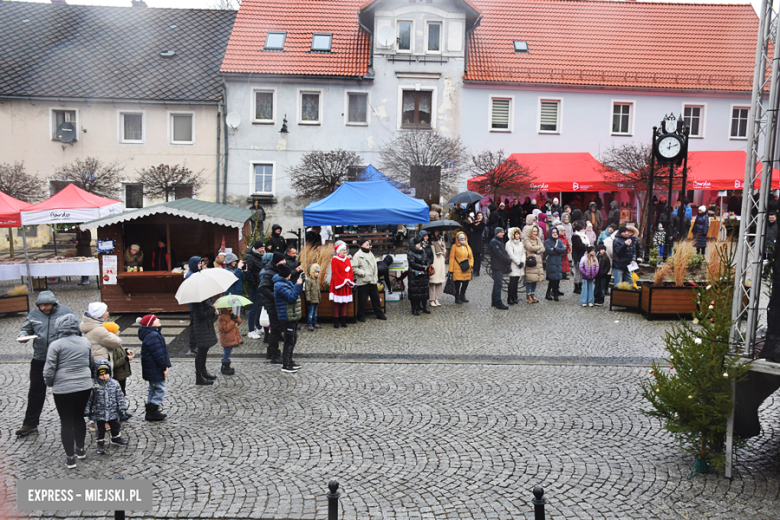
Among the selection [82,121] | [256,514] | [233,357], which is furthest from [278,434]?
[82,121]

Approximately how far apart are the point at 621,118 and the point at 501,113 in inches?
212

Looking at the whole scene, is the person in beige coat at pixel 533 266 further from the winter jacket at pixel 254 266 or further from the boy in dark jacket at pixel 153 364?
the boy in dark jacket at pixel 153 364

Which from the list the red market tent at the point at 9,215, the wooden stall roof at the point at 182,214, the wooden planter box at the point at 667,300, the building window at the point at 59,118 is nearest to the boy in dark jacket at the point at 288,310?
the wooden stall roof at the point at 182,214

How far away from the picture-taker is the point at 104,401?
701cm

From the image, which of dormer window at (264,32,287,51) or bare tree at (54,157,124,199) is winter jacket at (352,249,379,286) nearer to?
bare tree at (54,157,124,199)

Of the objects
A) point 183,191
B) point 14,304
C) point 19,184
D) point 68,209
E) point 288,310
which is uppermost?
point 19,184

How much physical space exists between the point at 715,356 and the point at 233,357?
24.2ft

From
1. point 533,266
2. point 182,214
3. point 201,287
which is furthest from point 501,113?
point 201,287

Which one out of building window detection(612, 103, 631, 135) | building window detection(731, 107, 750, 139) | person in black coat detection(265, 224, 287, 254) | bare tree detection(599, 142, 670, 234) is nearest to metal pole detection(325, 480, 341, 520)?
person in black coat detection(265, 224, 287, 254)

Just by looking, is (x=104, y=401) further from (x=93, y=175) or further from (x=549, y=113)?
(x=549, y=113)

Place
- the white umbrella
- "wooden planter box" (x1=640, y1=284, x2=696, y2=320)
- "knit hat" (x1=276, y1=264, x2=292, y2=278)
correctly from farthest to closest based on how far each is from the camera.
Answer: "wooden planter box" (x1=640, y1=284, x2=696, y2=320) → "knit hat" (x1=276, y1=264, x2=292, y2=278) → the white umbrella

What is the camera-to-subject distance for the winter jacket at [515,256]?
50.0 ft

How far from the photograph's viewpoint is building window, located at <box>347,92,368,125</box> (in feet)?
92.4

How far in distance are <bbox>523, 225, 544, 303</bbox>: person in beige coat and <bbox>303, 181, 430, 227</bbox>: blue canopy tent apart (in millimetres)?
2522
